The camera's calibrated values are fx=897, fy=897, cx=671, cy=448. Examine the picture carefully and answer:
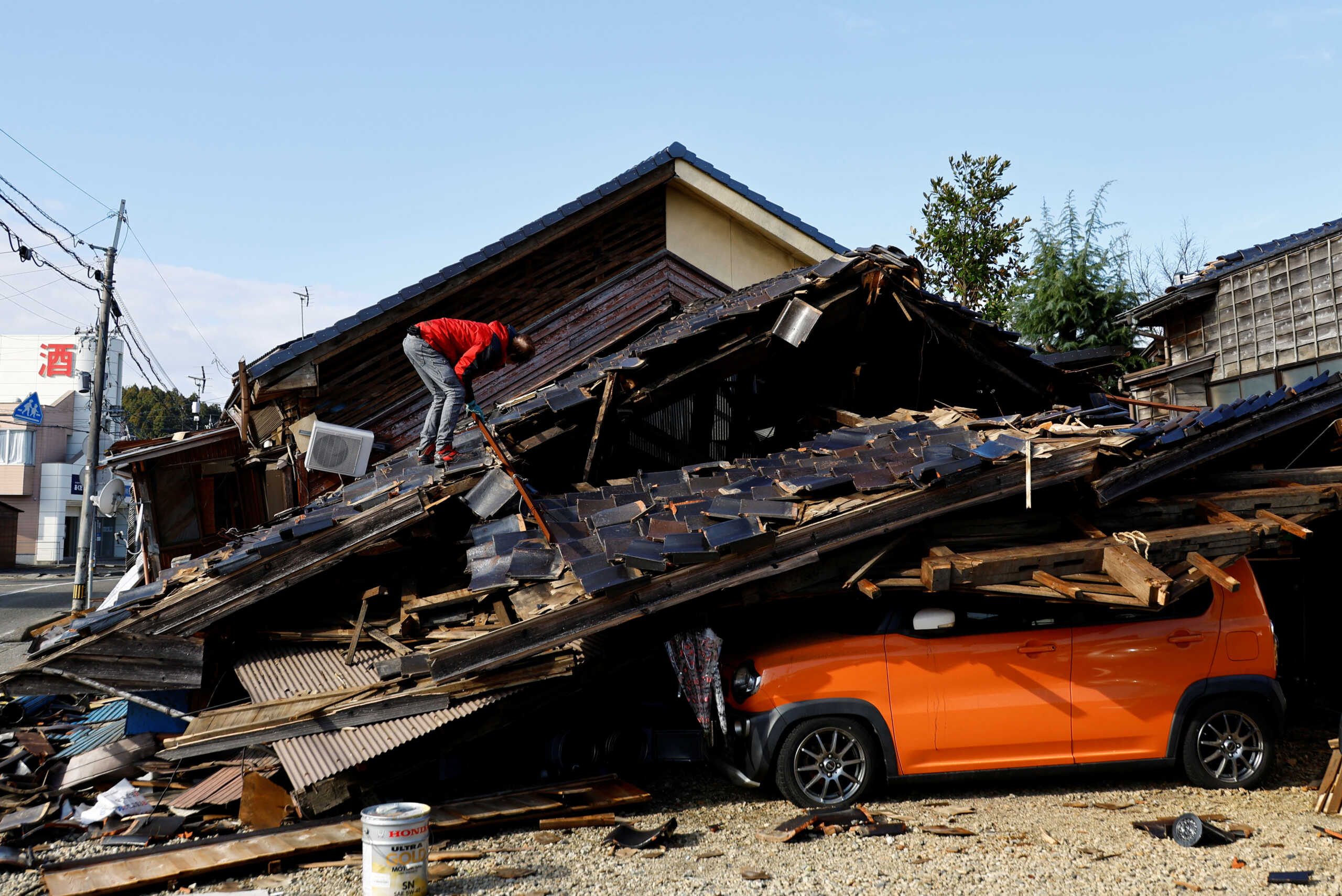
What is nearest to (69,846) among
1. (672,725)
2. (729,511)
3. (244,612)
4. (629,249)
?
(244,612)

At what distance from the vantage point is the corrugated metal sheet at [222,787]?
688 centimetres

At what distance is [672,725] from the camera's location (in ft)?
26.4

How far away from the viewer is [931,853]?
18.8 feet

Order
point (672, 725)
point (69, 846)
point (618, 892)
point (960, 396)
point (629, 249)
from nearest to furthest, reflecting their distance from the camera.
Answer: point (618, 892) < point (69, 846) < point (672, 725) < point (960, 396) < point (629, 249)

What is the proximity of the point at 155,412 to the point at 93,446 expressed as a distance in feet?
150

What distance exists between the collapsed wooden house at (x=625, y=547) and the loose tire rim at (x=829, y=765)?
1.09m

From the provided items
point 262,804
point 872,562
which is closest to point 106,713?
point 262,804

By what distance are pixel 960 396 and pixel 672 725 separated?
20.9 feet

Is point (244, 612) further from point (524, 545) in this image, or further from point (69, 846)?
point (524, 545)

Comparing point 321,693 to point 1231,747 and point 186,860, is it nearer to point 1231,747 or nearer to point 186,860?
point 186,860

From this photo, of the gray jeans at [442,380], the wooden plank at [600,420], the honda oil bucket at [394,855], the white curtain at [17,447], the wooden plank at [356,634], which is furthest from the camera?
the white curtain at [17,447]

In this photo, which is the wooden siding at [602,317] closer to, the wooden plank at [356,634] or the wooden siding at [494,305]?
the wooden siding at [494,305]

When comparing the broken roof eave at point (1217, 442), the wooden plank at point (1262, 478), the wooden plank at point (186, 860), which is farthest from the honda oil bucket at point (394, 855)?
the wooden plank at point (1262, 478)

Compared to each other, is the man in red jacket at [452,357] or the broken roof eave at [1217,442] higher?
the man in red jacket at [452,357]
